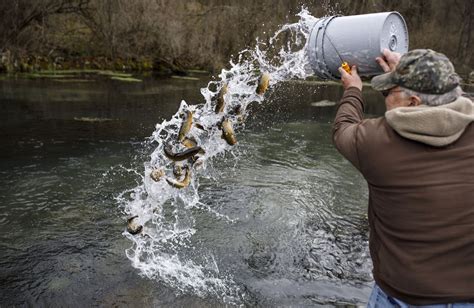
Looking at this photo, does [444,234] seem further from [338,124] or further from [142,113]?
[142,113]

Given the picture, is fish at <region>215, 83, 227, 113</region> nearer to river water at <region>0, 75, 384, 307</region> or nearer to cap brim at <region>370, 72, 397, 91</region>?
river water at <region>0, 75, 384, 307</region>

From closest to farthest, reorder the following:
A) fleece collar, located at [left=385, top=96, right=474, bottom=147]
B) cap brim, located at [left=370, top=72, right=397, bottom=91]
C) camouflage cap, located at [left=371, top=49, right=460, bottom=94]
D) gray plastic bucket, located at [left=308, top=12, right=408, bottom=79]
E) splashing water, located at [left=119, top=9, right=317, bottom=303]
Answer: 1. fleece collar, located at [left=385, top=96, right=474, bottom=147]
2. camouflage cap, located at [left=371, top=49, right=460, bottom=94]
3. cap brim, located at [left=370, top=72, right=397, bottom=91]
4. gray plastic bucket, located at [left=308, top=12, right=408, bottom=79]
5. splashing water, located at [left=119, top=9, right=317, bottom=303]

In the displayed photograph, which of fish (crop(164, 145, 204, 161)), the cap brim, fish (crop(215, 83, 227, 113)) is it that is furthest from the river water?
the cap brim

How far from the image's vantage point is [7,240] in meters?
5.82

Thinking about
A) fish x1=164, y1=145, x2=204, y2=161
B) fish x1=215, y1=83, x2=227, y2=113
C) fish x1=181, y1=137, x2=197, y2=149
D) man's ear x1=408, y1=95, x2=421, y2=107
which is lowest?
fish x1=164, y1=145, x2=204, y2=161

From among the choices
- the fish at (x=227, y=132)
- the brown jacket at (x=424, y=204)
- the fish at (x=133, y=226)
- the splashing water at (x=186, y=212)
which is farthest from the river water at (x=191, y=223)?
the brown jacket at (x=424, y=204)

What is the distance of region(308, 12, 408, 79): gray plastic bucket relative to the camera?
3.54 m

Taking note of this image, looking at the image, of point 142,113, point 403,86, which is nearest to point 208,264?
point 403,86

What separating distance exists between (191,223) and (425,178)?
4700 millimetres

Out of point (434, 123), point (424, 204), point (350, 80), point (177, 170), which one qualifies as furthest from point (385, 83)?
point (177, 170)

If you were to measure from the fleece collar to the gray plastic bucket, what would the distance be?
1.26 metres

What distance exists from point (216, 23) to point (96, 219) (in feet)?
73.4

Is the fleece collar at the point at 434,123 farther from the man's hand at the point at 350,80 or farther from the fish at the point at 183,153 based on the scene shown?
the fish at the point at 183,153

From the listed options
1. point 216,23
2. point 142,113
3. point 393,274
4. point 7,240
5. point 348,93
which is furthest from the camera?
point 216,23
